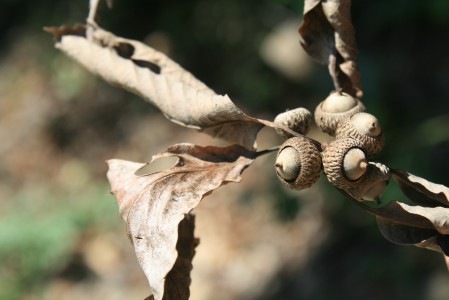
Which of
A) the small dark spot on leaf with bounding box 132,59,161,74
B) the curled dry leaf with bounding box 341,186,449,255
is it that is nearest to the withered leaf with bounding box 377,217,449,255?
the curled dry leaf with bounding box 341,186,449,255

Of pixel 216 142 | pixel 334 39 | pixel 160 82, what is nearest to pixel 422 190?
pixel 334 39

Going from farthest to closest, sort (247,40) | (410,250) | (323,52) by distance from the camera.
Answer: (247,40)
(410,250)
(323,52)

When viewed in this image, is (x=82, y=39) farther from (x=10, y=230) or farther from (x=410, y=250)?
(x=10, y=230)

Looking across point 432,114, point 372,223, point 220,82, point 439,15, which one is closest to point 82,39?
point 372,223

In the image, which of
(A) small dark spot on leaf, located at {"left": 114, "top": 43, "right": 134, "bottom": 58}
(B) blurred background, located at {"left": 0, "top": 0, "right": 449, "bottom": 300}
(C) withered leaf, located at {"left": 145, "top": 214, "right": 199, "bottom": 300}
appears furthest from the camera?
(B) blurred background, located at {"left": 0, "top": 0, "right": 449, "bottom": 300}

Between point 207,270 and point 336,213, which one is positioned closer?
point 336,213

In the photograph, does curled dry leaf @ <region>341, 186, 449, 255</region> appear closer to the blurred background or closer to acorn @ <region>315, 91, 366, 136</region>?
acorn @ <region>315, 91, 366, 136</region>

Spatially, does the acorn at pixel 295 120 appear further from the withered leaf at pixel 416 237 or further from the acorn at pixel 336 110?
the withered leaf at pixel 416 237

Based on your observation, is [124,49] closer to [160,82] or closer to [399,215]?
[160,82]
